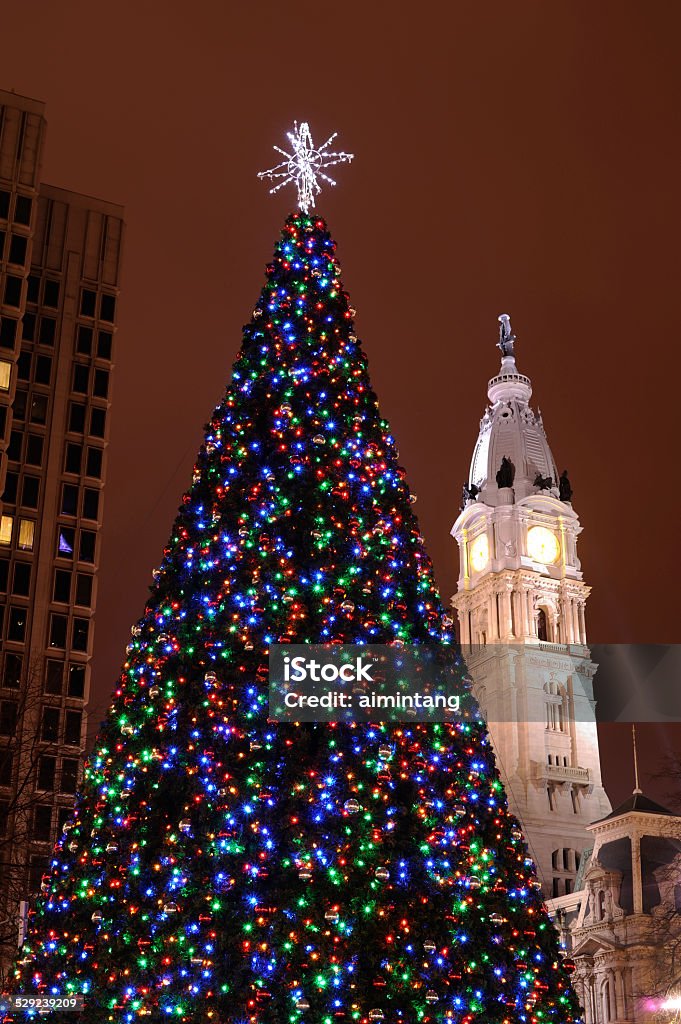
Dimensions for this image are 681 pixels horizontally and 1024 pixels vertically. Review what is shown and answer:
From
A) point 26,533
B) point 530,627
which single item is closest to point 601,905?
point 530,627

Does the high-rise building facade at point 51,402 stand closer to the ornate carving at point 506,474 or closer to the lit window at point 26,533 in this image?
the lit window at point 26,533

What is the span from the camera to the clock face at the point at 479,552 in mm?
107500

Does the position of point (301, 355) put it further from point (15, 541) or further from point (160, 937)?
point (15, 541)

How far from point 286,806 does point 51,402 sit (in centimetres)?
6391

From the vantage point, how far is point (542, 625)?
10681 centimetres

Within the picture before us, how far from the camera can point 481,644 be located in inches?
4107

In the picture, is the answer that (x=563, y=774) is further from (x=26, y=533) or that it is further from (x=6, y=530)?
(x=6, y=530)

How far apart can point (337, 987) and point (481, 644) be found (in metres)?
91.3

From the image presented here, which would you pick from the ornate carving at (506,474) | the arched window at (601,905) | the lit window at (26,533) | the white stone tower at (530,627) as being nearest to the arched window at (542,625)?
the white stone tower at (530,627)

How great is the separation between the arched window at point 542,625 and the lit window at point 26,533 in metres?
47.6

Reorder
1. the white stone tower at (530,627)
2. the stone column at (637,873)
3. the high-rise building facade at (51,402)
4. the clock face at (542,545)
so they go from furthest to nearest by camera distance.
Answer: the clock face at (542,545), the white stone tower at (530,627), the stone column at (637,873), the high-rise building facade at (51,402)

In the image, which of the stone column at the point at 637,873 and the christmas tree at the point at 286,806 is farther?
the stone column at the point at 637,873

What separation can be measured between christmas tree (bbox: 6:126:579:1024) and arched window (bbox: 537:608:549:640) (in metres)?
90.2

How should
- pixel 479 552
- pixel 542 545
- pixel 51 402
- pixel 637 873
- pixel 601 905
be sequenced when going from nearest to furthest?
pixel 637 873
pixel 601 905
pixel 51 402
pixel 542 545
pixel 479 552
